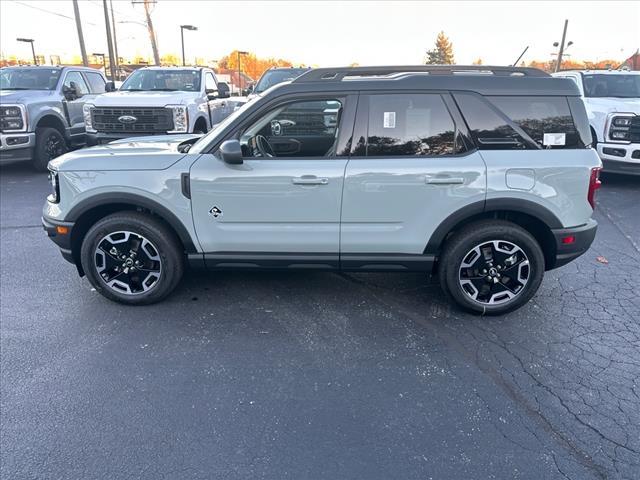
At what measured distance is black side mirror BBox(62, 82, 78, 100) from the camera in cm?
980

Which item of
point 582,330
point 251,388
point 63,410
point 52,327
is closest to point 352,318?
point 251,388

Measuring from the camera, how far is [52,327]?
11.9ft

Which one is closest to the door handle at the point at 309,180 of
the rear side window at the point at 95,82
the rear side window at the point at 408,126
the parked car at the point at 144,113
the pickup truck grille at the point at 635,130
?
the rear side window at the point at 408,126

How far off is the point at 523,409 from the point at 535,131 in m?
1.96

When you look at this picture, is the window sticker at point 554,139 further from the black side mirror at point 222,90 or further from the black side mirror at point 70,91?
the black side mirror at point 70,91

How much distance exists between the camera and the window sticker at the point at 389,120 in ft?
11.4

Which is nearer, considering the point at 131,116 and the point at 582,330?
the point at 582,330

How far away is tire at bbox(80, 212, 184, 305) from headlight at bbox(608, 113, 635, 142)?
7360mm

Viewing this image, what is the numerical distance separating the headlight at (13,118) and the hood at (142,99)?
131cm

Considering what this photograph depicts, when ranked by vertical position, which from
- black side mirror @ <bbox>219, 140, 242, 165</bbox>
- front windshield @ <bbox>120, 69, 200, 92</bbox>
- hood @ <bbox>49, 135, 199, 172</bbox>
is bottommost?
hood @ <bbox>49, 135, 199, 172</bbox>

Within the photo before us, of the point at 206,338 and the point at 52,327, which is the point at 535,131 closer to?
the point at 206,338

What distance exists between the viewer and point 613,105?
7812 millimetres

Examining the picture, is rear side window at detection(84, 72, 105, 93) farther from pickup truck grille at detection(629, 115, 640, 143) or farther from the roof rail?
pickup truck grille at detection(629, 115, 640, 143)

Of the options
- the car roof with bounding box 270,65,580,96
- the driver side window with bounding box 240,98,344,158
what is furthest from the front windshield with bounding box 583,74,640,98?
the driver side window with bounding box 240,98,344,158
